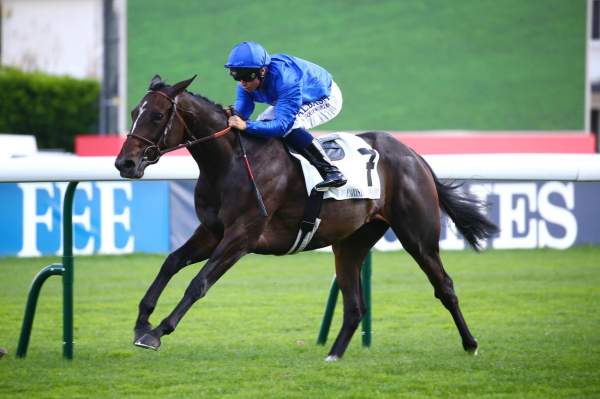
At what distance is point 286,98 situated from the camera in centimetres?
658

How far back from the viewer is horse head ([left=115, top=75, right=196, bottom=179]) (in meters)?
6.07

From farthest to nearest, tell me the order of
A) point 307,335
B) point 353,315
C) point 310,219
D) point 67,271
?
point 307,335
point 353,315
point 67,271
point 310,219

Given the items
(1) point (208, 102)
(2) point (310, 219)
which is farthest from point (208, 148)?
(2) point (310, 219)

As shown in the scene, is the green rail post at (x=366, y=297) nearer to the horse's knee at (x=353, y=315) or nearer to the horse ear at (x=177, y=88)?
the horse's knee at (x=353, y=315)

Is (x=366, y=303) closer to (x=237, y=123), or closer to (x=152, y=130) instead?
(x=237, y=123)

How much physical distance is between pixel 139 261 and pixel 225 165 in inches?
274

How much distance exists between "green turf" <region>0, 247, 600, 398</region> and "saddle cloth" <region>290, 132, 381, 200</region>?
1.15 meters

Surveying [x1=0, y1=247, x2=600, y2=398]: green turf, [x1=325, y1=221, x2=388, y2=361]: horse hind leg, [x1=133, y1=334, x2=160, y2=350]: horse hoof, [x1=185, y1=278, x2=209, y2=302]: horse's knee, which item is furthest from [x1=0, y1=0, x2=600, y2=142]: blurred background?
[x1=133, y1=334, x2=160, y2=350]: horse hoof

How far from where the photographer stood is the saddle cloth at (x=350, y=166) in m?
6.84

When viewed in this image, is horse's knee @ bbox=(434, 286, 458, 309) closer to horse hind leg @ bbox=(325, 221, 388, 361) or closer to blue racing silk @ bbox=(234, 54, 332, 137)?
horse hind leg @ bbox=(325, 221, 388, 361)

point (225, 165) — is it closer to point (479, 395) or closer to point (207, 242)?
point (207, 242)

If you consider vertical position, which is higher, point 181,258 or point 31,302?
point 181,258

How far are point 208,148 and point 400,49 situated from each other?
15.4m

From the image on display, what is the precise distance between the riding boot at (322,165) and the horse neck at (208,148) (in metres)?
0.55
